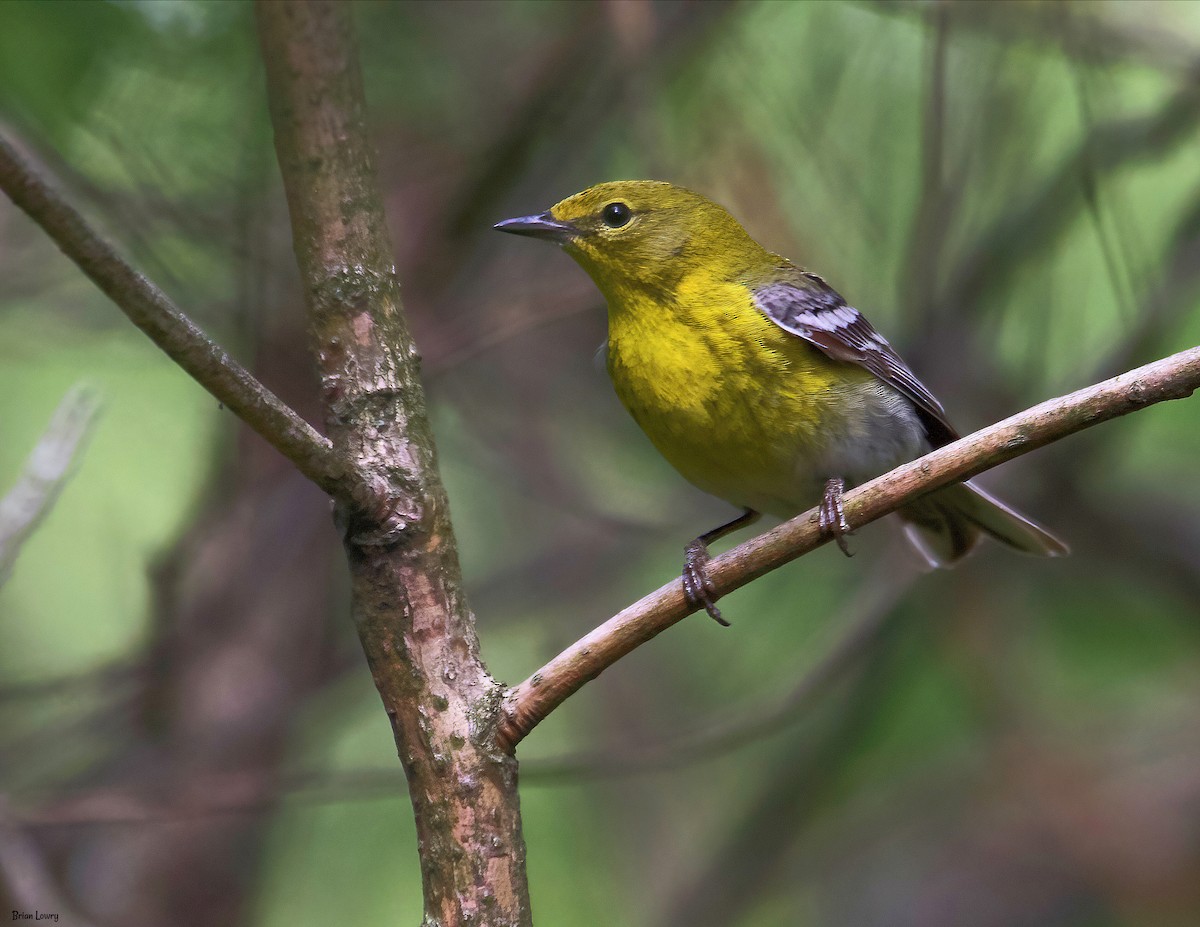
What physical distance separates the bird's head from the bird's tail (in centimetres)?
112

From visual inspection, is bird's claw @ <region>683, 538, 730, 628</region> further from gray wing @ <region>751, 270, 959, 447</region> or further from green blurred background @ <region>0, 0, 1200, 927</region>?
green blurred background @ <region>0, 0, 1200, 927</region>

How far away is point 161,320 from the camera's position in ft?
5.91

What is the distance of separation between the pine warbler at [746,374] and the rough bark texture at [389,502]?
1.10 m

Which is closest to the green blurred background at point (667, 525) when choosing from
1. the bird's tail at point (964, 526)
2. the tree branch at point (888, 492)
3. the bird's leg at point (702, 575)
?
the bird's tail at point (964, 526)

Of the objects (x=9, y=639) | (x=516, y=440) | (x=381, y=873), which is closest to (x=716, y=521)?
(x=516, y=440)


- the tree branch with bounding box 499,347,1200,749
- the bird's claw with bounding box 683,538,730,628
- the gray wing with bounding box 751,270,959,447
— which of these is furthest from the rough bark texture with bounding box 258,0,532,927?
the gray wing with bounding box 751,270,959,447

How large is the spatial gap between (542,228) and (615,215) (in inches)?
11.3

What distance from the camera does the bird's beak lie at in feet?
13.3

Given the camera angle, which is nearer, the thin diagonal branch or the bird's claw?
the thin diagonal branch

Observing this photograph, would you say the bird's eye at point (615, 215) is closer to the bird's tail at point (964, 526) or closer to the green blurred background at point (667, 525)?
the green blurred background at point (667, 525)

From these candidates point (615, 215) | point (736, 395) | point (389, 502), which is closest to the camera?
point (389, 502)

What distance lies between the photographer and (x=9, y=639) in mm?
5480

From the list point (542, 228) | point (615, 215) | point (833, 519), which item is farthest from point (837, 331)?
point (833, 519)

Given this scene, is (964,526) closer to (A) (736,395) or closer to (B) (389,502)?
(A) (736,395)
